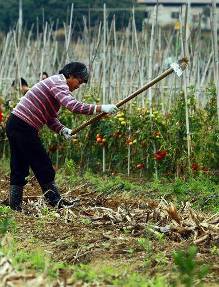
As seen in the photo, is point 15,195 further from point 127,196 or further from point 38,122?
point 127,196

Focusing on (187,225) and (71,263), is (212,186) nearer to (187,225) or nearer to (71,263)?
(187,225)

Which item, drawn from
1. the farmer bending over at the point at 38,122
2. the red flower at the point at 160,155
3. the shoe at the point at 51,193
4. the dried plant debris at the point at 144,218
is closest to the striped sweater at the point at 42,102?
the farmer bending over at the point at 38,122

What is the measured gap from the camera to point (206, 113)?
12008mm

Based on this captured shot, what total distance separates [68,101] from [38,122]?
506 millimetres

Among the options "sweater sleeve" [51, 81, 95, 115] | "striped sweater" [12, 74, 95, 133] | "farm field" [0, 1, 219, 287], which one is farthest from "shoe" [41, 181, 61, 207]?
"sweater sleeve" [51, 81, 95, 115]

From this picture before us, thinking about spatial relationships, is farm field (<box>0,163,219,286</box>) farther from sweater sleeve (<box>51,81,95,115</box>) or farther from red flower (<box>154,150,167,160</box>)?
red flower (<box>154,150,167,160</box>)

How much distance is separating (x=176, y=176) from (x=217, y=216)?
4.17 m

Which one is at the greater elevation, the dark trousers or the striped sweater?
the striped sweater

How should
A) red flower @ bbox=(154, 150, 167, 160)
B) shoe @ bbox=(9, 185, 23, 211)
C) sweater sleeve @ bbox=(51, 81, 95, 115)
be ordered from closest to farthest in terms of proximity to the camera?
sweater sleeve @ bbox=(51, 81, 95, 115), shoe @ bbox=(9, 185, 23, 211), red flower @ bbox=(154, 150, 167, 160)

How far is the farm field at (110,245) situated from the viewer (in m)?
5.34

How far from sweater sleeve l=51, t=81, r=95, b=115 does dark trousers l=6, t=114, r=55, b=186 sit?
467 mm

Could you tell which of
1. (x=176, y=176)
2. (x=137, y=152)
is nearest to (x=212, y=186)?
(x=176, y=176)

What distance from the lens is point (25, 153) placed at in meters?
9.15

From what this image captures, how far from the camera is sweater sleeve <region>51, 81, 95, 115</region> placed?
877 centimetres
